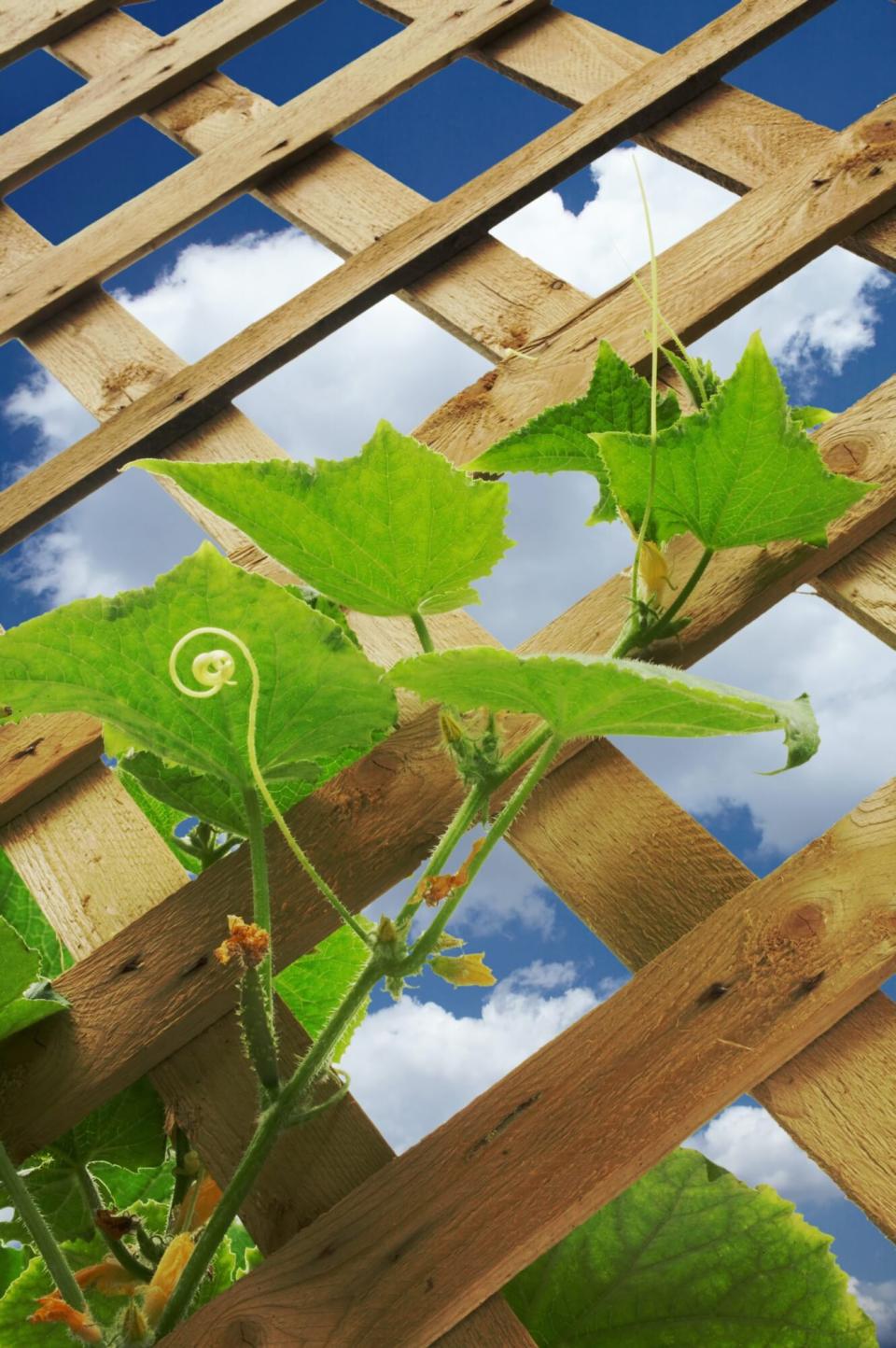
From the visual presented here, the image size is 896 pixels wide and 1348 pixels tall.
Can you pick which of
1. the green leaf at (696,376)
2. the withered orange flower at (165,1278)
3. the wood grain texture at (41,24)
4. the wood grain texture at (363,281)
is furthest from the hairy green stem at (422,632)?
the wood grain texture at (41,24)

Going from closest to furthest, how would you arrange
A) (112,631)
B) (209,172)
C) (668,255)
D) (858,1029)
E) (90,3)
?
1. (112,631)
2. (858,1029)
3. (668,255)
4. (209,172)
5. (90,3)

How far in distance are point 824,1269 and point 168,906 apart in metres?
0.43

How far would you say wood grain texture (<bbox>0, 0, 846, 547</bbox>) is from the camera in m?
1.26

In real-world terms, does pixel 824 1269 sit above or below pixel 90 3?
below

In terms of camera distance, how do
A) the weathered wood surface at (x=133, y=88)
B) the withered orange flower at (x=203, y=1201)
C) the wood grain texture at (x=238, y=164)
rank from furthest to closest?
1. the weathered wood surface at (x=133, y=88)
2. the wood grain texture at (x=238, y=164)
3. the withered orange flower at (x=203, y=1201)

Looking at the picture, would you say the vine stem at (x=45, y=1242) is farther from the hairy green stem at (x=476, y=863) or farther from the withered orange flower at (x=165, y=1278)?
the hairy green stem at (x=476, y=863)

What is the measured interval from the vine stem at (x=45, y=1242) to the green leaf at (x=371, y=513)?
1.11 feet

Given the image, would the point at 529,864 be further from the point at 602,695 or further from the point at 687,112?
the point at 687,112

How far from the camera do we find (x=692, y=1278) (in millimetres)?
652

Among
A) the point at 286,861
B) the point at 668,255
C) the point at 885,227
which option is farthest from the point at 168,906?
the point at 885,227

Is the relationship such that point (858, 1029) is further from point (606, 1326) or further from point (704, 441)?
point (704, 441)

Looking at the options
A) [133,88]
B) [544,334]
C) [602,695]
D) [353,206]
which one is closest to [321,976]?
[602,695]

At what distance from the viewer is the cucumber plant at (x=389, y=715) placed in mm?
533

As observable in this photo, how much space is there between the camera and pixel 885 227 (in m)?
1.08
